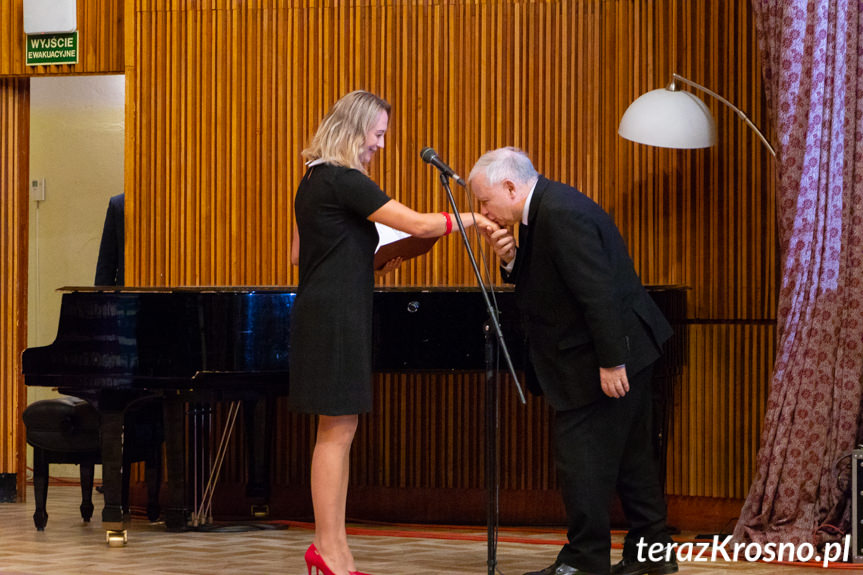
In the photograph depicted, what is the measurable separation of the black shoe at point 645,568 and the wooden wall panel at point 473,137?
1616 mm

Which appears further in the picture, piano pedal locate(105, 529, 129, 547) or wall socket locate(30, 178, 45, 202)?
wall socket locate(30, 178, 45, 202)

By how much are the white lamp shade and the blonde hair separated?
1.68 m

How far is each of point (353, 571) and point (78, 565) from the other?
123 centimetres

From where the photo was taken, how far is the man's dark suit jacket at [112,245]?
19.4 feet

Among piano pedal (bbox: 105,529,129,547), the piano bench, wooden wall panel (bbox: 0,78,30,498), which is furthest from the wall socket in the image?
piano pedal (bbox: 105,529,129,547)

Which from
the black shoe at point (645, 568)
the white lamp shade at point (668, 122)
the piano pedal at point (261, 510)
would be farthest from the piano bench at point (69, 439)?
the white lamp shade at point (668, 122)

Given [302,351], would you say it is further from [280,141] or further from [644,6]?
[644,6]

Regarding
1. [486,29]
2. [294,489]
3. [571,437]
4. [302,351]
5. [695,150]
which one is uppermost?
[486,29]

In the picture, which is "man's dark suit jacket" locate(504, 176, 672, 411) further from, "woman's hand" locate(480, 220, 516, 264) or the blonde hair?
the blonde hair

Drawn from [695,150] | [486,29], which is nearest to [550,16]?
[486,29]

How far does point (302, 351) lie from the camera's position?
3.37m

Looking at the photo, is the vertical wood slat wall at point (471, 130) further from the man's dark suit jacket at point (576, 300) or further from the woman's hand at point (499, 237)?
the woman's hand at point (499, 237)

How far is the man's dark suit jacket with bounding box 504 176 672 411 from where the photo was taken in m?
3.39

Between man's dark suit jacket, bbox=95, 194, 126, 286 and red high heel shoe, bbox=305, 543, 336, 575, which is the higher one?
man's dark suit jacket, bbox=95, 194, 126, 286
